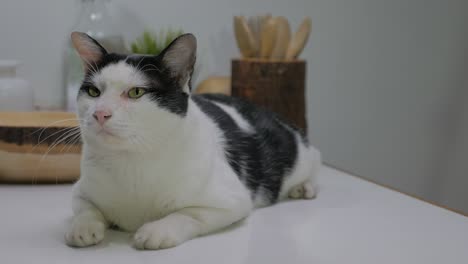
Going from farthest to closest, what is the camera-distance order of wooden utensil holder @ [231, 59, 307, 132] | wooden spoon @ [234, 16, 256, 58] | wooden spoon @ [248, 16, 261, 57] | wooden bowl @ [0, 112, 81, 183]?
wooden spoon @ [248, 16, 261, 57] < wooden spoon @ [234, 16, 256, 58] < wooden utensil holder @ [231, 59, 307, 132] < wooden bowl @ [0, 112, 81, 183]

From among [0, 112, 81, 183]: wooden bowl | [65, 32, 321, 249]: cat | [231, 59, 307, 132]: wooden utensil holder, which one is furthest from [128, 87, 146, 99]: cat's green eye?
[231, 59, 307, 132]: wooden utensil holder

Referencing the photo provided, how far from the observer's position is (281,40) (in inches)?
79.2

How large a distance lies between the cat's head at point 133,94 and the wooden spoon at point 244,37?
90cm

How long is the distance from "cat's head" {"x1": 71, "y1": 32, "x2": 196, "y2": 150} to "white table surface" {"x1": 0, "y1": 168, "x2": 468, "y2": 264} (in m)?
0.23

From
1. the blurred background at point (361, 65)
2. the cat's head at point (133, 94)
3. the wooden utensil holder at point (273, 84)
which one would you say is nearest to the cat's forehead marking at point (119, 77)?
the cat's head at point (133, 94)

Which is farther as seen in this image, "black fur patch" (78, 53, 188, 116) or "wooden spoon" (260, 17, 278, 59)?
"wooden spoon" (260, 17, 278, 59)

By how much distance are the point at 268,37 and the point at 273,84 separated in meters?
0.19

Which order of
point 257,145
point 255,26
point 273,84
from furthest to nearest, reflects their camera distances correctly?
1. point 255,26
2. point 273,84
3. point 257,145

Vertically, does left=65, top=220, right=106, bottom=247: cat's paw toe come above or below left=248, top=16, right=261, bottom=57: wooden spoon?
below

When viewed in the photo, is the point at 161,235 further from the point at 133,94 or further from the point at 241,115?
the point at 241,115

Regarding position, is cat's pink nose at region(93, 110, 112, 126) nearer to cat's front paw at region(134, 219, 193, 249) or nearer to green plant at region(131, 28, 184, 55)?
cat's front paw at region(134, 219, 193, 249)

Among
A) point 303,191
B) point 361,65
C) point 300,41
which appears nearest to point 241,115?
point 303,191

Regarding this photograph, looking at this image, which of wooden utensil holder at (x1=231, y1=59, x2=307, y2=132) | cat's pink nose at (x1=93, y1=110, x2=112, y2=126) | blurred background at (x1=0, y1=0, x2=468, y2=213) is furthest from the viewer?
blurred background at (x1=0, y1=0, x2=468, y2=213)

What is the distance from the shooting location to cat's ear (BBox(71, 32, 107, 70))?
113 cm
